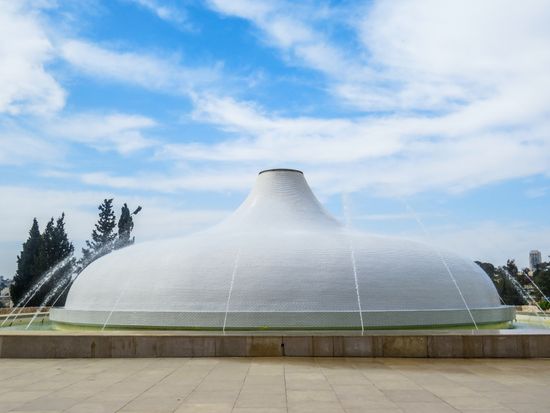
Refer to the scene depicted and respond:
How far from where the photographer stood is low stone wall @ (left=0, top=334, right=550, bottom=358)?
11.2 meters

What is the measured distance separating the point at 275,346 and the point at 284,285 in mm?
5176

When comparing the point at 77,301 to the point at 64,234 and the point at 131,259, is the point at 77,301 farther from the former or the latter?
the point at 64,234

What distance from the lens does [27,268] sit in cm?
4581

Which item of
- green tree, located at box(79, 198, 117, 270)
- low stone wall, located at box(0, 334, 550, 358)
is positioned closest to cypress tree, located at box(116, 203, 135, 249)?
green tree, located at box(79, 198, 117, 270)

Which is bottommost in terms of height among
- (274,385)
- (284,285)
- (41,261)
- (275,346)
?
(274,385)

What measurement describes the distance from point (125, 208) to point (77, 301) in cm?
3721

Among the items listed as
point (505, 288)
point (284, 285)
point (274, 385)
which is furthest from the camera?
point (505, 288)

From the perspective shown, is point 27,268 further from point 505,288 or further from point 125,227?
point 505,288

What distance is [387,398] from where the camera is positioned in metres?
7.64

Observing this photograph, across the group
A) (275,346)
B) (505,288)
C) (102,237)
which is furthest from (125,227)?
(275,346)

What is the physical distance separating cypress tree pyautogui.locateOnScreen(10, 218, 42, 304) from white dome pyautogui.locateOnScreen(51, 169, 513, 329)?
2752 centimetres

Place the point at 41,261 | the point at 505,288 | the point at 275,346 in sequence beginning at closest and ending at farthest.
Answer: the point at 275,346
the point at 41,261
the point at 505,288

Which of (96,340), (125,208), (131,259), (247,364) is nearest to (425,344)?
(247,364)

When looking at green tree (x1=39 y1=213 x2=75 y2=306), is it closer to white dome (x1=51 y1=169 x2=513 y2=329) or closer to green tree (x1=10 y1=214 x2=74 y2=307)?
green tree (x1=10 y1=214 x2=74 y2=307)
